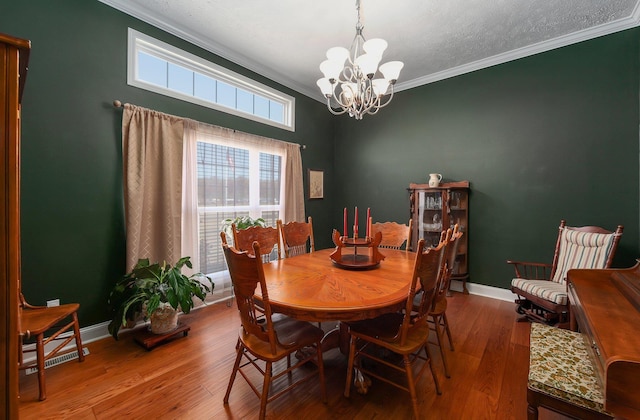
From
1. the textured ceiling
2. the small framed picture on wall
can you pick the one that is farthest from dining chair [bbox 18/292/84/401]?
the small framed picture on wall

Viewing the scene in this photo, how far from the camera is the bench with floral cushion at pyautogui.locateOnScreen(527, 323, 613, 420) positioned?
3.66 ft

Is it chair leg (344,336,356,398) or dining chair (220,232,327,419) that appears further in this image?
chair leg (344,336,356,398)

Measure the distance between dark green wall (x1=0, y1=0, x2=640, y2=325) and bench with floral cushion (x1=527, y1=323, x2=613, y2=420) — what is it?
2.19m

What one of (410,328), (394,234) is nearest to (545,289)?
(394,234)

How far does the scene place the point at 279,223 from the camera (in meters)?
2.60

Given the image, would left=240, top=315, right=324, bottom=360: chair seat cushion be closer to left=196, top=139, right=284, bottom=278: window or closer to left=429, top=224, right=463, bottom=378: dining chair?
left=429, top=224, right=463, bottom=378: dining chair

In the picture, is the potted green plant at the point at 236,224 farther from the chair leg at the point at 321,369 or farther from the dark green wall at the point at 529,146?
the dark green wall at the point at 529,146

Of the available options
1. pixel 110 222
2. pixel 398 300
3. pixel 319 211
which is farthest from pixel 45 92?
pixel 319 211

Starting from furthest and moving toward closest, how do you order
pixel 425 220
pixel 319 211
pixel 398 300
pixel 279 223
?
pixel 319 211 → pixel 425 220 → pixel 279 223 → pixel 398 300

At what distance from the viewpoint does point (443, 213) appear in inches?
139

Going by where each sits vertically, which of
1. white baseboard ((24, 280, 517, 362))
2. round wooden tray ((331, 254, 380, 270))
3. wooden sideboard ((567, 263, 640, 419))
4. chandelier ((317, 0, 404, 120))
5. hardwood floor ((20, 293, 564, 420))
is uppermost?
chandelier ((317, 0, 404, 120))

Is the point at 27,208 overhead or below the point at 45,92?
below

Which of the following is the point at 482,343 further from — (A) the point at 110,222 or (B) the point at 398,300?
(A) the point at 110,222

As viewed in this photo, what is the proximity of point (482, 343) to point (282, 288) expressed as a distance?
6.37 ft
